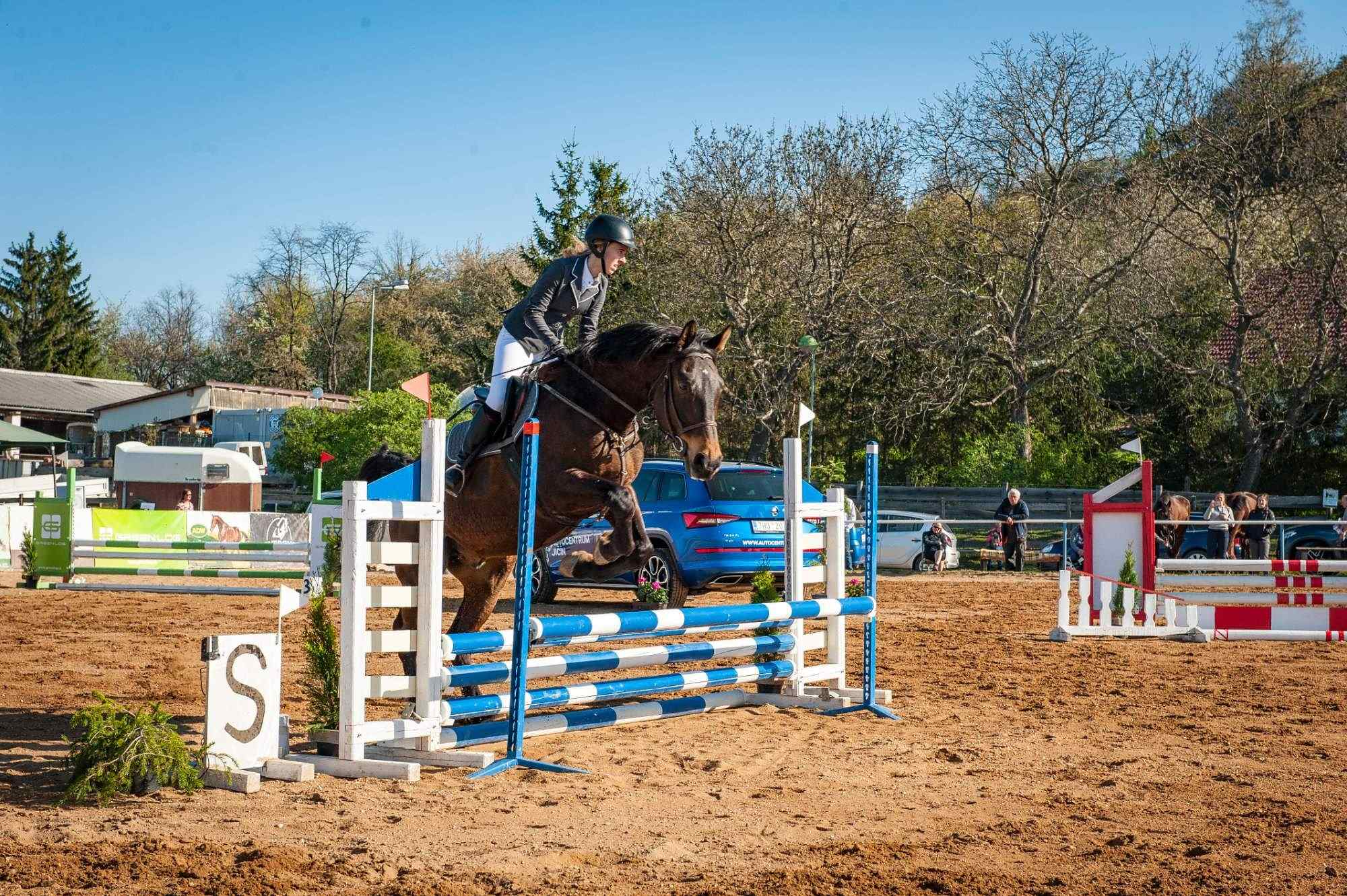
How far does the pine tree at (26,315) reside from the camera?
61.2 m

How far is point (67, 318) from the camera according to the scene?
207 feet

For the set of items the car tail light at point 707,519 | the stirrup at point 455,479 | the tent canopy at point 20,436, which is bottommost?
the car tail light at point 707,519

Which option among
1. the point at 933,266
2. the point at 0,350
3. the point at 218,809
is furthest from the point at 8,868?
the point at 0,350

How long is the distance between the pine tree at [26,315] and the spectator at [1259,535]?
57.5 m

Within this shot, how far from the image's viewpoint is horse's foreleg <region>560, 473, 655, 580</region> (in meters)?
6.32

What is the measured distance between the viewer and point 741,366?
32594mm

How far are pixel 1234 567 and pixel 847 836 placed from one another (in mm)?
10228

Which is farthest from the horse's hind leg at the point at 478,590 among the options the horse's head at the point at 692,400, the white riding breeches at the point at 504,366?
the horse's head at the point at 692,400

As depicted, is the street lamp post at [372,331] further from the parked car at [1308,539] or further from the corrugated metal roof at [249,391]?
the parked car at [1308,539]

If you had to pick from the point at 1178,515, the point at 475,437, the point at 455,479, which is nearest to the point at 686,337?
the point at 475,437

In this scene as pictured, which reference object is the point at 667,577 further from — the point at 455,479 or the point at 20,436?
the point at 20,436

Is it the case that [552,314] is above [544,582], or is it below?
above

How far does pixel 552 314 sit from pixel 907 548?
55.4ft

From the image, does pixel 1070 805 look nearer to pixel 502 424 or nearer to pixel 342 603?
pixel 342 603
